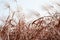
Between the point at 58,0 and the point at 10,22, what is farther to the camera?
the point at 58,0

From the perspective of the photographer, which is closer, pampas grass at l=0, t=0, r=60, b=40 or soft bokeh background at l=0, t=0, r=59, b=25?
pampas grass at l=0, t=0, r=60, b=40

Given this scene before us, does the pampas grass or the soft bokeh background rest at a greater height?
the soft bokeh background

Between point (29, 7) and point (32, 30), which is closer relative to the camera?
point (32, 30)

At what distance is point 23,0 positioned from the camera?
5.91 ft

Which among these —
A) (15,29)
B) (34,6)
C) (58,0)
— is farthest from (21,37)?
(58,0)

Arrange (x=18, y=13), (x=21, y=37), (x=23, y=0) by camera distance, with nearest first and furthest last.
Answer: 1. (x=21, y=37)
2. (x=18, y=13)
3. (x=23, y=0)

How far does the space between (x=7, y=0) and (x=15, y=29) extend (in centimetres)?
32

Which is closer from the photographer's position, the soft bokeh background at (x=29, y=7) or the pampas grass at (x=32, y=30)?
the pampas grass at (x=32, y=30)

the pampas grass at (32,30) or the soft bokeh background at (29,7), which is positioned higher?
the soft bokeh background at (29,7)

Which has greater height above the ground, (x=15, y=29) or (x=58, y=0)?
(x=58, y=0)

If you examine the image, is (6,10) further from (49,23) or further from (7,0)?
(49,23)

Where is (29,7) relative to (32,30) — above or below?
above

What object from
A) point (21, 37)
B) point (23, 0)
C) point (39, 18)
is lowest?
point (21, 37)

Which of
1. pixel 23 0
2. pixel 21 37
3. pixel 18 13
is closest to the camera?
pixel 21 37
